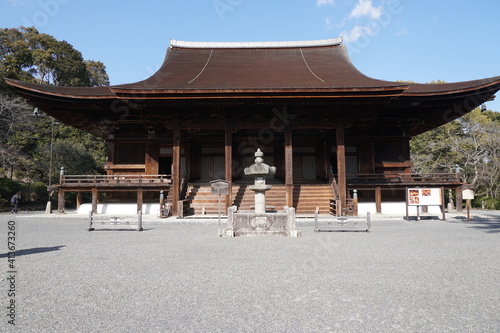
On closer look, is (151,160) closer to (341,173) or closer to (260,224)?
(341,173)

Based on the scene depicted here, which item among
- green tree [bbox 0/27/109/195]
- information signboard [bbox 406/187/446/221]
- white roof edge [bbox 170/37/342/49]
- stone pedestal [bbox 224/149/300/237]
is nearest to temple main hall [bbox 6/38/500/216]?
white roof edge [bbox 170/37/342/49]

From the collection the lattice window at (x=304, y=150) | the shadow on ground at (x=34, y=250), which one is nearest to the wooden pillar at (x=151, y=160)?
the lattice window at (x=304, y=150)

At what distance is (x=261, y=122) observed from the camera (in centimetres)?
1573

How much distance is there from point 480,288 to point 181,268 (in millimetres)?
4805

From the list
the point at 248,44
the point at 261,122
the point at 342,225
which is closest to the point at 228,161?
the point at 261,122

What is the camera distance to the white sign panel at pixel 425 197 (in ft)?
43.0

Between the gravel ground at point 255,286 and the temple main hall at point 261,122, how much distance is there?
741 cm

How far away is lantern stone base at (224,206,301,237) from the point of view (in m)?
9.24

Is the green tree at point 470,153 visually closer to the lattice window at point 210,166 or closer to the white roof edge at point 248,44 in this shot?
the white roof edge at point 248,44

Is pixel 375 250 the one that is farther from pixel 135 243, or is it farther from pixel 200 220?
pixel 200 220

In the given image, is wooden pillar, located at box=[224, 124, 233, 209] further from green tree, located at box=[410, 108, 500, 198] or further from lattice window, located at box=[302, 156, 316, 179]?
green tree, located at box=[410, 108, 500, 198]

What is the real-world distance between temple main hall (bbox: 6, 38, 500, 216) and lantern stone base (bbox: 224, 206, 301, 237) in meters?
5.08

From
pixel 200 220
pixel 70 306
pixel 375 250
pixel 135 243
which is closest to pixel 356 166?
pixel 200 220

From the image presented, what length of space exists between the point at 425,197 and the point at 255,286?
11.7 metres
